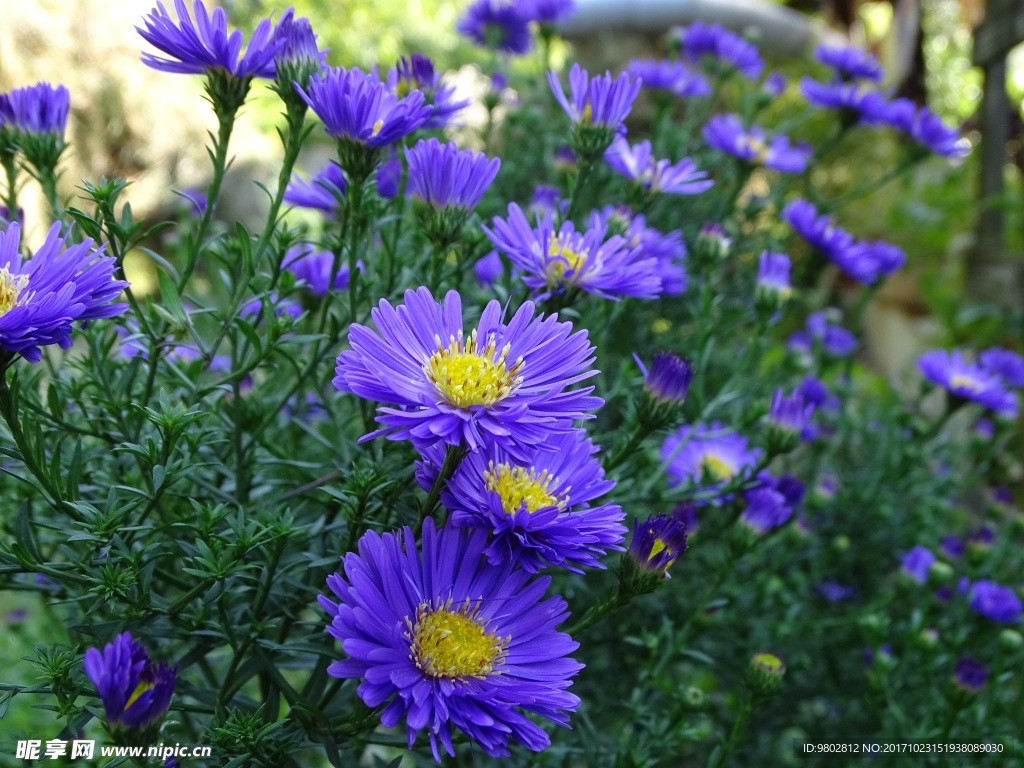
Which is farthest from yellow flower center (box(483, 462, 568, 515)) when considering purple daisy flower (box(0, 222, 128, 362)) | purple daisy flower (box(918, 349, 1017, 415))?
purple daisy flower (box(918, 349, 1017, 415))

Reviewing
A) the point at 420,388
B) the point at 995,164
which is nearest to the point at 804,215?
the point at 420,388

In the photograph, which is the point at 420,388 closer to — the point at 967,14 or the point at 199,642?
the point at 199,642

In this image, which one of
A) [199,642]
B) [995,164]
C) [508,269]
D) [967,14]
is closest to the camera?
[199,642]

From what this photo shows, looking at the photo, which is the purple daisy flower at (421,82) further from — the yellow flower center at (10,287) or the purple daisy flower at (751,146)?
the purple daisy flower at (751,146)

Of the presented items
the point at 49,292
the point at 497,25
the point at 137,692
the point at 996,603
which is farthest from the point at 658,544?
the point at 497,25

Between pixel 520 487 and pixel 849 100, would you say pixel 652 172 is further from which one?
pixel 849 100

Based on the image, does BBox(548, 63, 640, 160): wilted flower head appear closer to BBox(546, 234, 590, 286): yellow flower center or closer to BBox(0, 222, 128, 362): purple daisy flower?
BBox(546, 234, 590, 286): yellow flower center
